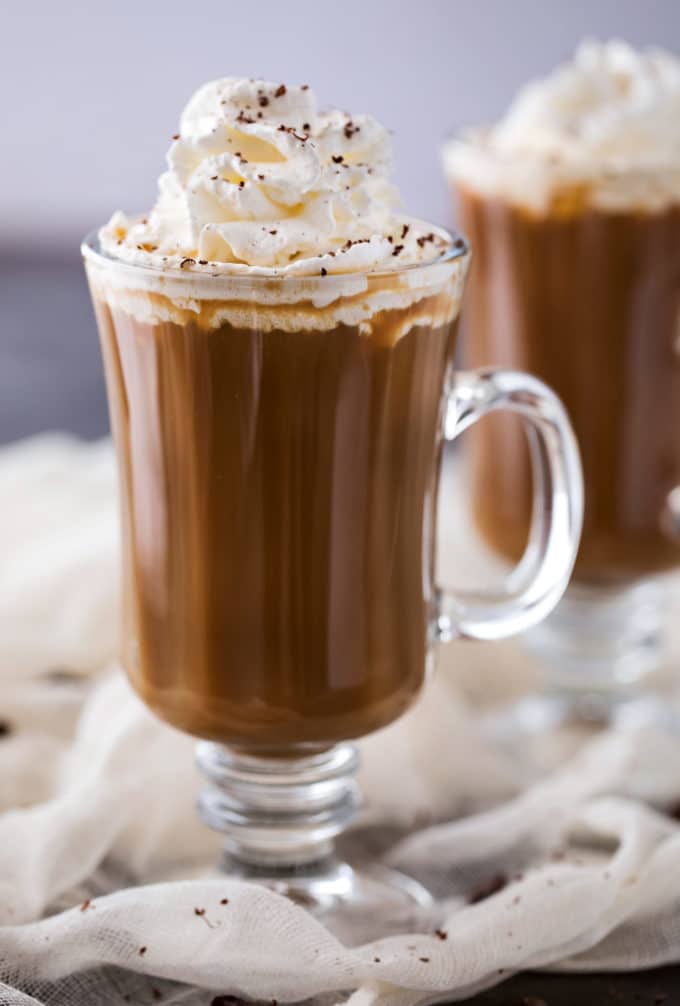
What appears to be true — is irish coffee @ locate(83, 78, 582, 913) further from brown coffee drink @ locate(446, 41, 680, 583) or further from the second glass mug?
brown coffee drink @ locate(446, 41, 680, 583)

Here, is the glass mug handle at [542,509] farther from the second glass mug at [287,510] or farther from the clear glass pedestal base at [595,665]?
the clear glass pedestal base at [595,665]

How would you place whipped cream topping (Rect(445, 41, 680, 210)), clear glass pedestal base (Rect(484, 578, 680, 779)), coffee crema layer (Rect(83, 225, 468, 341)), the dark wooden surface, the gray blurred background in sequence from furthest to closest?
1. the gray blurred background
2. the dark wooden surface
3. clear glass pedestal base (Rect(484, 578, 680, 779))
4. whipped cream topping (Rect(445, 41, 680, 210))
5. coffee crema layer (Rect(83, 225, 468, 341))

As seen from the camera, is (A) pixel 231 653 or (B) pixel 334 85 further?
(B) pixel 334 85

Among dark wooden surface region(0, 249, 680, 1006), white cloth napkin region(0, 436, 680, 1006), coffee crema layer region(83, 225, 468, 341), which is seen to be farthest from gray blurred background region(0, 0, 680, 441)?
coffee crema layer region(83, 225, 468, 341)

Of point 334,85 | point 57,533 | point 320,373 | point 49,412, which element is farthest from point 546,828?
point 334,85

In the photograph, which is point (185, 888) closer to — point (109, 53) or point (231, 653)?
point (231, 653)

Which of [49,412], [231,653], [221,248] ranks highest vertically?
[221,248]
